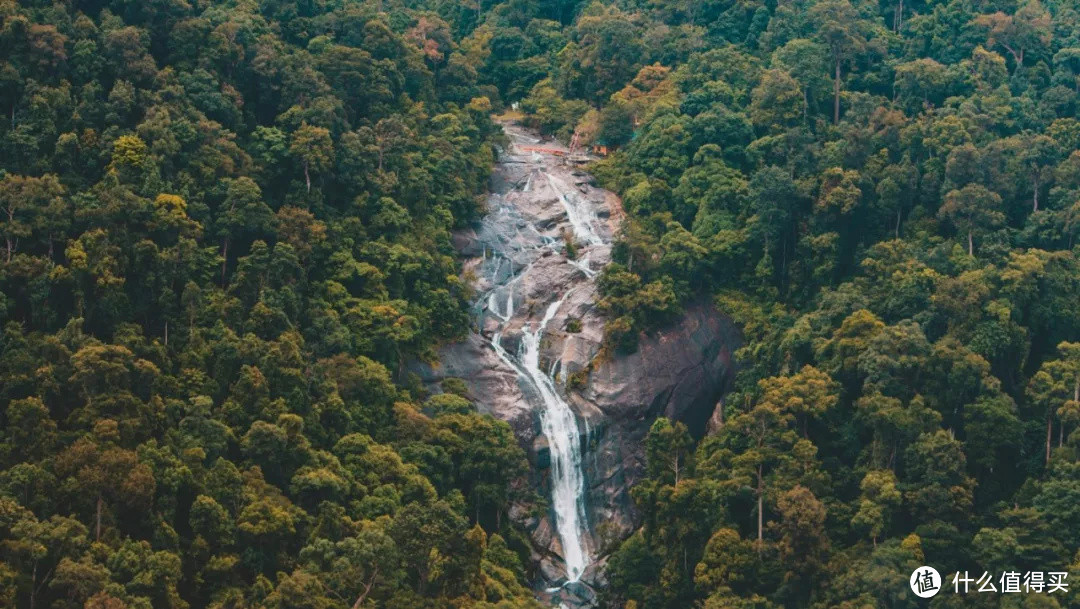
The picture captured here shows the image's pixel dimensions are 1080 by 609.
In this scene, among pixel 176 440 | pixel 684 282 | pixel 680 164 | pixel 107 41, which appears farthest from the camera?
pixel 680 164

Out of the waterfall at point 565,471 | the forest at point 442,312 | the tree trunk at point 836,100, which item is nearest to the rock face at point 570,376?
the waterfall at point 565,471

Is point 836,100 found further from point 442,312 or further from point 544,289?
point 442,312

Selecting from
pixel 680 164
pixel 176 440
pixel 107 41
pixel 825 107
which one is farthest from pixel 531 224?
pixel 176 440

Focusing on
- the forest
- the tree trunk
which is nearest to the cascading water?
the forest

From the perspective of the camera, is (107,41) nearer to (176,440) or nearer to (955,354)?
(176,440)

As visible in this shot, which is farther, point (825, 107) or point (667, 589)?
point (825, 107)

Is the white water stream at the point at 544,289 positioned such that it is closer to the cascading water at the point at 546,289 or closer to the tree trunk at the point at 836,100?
the cascading water at the point at 546,289
